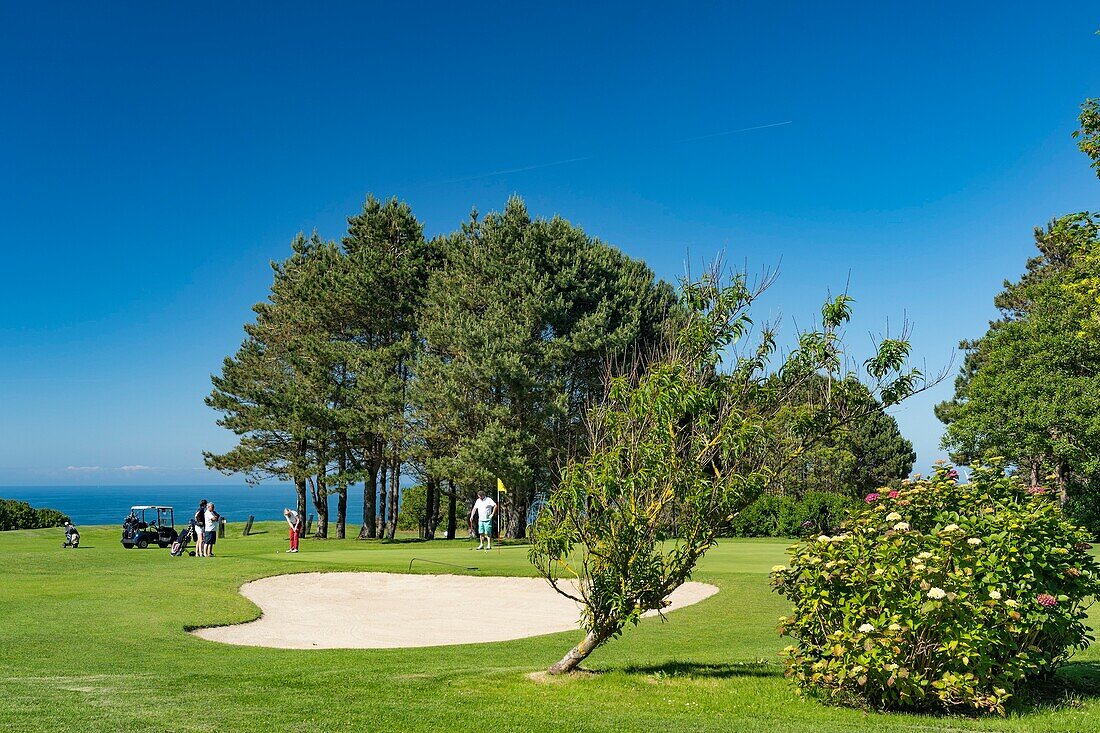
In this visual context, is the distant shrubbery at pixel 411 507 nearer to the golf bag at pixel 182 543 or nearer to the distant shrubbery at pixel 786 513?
the distant shrubbery at pixel 786 513

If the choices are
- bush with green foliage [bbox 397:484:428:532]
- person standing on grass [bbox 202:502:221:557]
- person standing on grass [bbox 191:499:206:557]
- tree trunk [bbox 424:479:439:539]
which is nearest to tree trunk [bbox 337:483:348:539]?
tree trunk [bbox 424:479:439:539]

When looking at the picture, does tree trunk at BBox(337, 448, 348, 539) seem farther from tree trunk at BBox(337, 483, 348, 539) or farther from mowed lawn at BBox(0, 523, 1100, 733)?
mowed lawn at BBox(0, 523, 1100, 733)

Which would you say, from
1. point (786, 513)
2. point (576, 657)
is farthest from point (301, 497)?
point (576, 657)

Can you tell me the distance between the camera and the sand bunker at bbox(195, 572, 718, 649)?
50.4 ft

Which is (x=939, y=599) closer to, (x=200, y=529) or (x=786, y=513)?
(x=200, y=529)

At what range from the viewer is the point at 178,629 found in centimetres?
1480

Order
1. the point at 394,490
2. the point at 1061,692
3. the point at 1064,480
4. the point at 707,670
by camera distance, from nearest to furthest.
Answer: the point at 1061,692 → the point at 707,670 → the point at 1064,480 → the point at 394,490

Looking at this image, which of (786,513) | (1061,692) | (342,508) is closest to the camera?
(1061,692)

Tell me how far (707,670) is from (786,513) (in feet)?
101

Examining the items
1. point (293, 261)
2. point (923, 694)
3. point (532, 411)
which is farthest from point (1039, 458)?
point (923, 694)

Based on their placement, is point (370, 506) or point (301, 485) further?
point (301, 485)

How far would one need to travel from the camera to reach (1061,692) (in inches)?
341

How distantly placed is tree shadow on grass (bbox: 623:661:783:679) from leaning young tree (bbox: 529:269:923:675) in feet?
4.06

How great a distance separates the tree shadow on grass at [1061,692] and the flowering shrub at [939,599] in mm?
172
